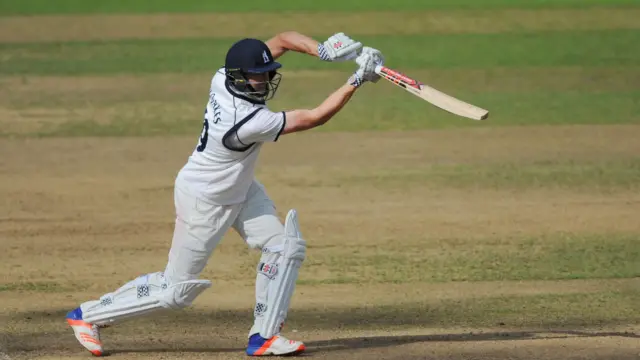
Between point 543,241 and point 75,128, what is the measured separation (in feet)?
21.3

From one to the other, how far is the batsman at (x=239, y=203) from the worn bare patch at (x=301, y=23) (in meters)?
11.0

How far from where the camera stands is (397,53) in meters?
17.3

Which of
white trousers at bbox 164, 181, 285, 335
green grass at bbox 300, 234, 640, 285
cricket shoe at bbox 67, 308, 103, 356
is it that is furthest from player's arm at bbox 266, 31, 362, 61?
green grass at bbox 300, 234, 640, 285

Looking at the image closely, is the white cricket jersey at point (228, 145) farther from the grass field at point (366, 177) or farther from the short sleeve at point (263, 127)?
the grass field at point (366, 177)

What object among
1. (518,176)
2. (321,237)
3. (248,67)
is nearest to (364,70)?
(248,67)

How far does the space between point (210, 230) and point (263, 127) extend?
76cm

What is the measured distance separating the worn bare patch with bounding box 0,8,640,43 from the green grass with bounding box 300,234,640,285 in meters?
8.19

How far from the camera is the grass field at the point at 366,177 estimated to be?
8.32 meters

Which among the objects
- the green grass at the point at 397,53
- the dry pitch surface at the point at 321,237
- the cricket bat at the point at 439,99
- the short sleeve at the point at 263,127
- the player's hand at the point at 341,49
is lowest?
the dry pitch surface at the point at 321,237

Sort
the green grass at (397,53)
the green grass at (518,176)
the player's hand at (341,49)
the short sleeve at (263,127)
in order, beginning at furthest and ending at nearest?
the green grass at (397,53) < the green grass at (518,176) < the player's hand at (341,49) < the short sleeve at (263,127)

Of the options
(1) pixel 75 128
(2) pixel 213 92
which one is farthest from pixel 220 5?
(2) pixel 213 92

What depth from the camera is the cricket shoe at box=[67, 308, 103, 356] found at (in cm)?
729

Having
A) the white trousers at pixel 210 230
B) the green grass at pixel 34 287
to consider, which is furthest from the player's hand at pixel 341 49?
the green grass at pixel 34 287

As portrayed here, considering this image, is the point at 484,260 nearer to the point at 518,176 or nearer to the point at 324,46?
the point at 518,176
